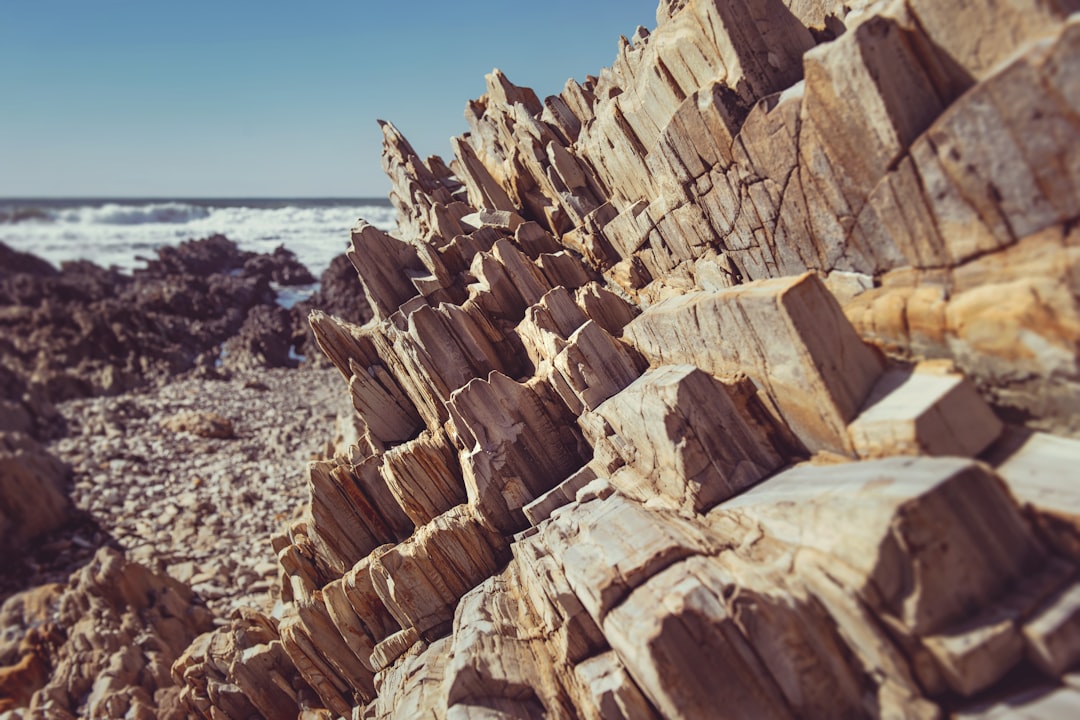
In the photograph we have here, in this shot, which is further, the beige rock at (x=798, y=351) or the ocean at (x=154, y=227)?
the ocean at (x=154, y=227)

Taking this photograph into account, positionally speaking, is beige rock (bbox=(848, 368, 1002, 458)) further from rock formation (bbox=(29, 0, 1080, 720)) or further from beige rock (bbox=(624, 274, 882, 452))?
beige rock (bbox=(624, 274, 882, 452))

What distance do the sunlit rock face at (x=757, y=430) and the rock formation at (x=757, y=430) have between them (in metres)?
0.04

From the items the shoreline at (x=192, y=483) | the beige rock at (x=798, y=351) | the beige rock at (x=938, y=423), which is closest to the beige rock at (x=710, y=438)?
the beige rock at (x=798, y=351)

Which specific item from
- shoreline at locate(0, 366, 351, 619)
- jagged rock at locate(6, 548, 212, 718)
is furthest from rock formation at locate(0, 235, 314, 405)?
jagged rock at locate(6, 548, 212, 718)

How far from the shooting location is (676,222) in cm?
1212

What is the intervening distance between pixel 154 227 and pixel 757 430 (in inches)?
5250

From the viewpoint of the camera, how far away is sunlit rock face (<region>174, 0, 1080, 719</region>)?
5648 millimetres

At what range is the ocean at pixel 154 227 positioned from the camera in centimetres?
9475

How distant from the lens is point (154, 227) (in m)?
113

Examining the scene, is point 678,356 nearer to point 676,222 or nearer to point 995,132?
point 676,222

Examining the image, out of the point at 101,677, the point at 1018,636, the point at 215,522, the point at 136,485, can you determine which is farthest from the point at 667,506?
the point at 136,485

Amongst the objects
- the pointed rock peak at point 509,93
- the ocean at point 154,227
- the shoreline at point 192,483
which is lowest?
the shoreline at point 192,483

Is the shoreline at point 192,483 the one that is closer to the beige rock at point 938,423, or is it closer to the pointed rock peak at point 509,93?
the pointed rock peak at point 509,93

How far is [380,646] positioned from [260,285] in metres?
57.4
